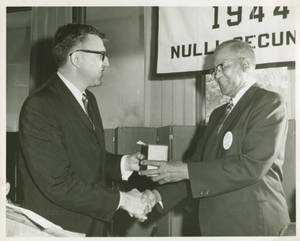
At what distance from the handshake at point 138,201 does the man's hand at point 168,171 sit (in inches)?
6.6

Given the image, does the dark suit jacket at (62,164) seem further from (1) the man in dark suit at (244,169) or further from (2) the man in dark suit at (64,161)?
(1) the man in dark suit at (244,169)

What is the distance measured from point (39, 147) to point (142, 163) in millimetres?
758

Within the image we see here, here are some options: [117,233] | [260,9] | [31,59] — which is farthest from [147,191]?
[31,59]

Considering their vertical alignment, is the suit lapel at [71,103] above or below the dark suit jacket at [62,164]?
above

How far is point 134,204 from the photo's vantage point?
2.84 meters

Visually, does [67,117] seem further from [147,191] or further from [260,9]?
[260,9]

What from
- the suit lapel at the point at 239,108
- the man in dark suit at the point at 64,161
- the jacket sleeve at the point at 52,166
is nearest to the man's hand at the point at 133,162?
the man in dark suit at the point at 64,161

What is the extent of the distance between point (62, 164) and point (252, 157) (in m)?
1.10

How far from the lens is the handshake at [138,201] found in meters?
2.77

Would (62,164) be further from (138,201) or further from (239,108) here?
(239,108)

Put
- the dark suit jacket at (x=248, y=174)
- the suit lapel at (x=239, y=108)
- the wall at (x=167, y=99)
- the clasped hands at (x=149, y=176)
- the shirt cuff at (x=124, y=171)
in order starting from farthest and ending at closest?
the wall at (x=167, y=99) < the shirt cuff at (x=124, y=171) < the clasped hands at (x=149, y=176) < the suit lapel at (x=239, y=108) < the dark suit jacket at (x=248, y=174)

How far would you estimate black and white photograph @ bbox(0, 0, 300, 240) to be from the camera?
250cm

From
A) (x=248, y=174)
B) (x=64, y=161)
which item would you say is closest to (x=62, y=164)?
(x=64, y=161)

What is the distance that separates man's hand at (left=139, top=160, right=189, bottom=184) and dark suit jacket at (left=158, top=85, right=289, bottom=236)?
0.21ft
